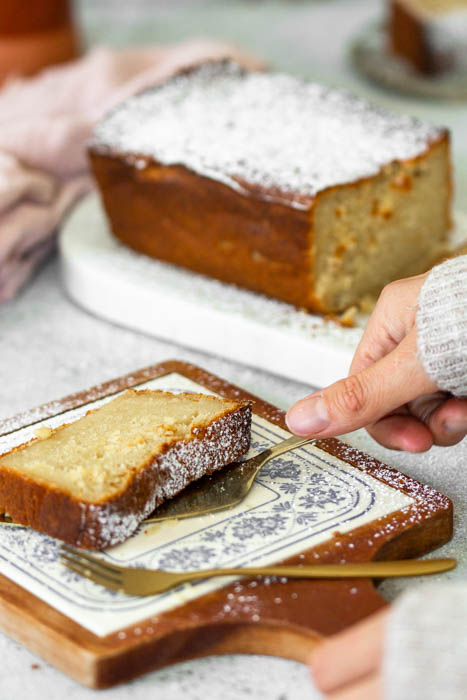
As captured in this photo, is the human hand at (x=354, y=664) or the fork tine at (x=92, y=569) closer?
the human hand at (x=354, y=664)

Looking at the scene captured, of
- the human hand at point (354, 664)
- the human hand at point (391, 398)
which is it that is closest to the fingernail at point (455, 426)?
the human hand at point (391, 398)

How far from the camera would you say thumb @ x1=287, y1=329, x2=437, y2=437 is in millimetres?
1262

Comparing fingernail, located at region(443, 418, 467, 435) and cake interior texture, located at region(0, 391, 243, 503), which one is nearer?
cake interior texture, located at region(0, 391, 243, 503)

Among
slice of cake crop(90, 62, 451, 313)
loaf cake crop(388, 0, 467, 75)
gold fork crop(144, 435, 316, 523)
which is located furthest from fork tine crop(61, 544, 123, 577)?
loaf cake crop(388, 0, 467, 75)

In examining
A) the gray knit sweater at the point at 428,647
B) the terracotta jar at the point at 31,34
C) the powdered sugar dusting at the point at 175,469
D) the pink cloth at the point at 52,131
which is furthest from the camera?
the terracotta jar at the point at 31,34

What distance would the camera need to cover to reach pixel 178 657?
3.67ft

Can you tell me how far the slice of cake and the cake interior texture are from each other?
1.58ft

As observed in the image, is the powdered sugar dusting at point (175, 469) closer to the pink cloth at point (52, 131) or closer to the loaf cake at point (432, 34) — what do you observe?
the pink cloth at point (52, 131)

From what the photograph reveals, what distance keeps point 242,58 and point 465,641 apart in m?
2.11

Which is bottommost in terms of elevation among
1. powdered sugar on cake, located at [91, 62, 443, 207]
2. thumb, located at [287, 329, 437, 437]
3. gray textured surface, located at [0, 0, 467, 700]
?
gray textured surface, located at [0, 0, 467, 700]

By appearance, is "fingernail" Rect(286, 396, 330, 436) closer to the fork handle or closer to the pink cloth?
the fork handle

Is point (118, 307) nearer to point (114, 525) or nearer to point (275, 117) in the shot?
point (275, 117)

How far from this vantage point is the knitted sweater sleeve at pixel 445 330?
1.23 meters

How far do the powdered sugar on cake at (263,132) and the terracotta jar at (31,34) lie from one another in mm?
621
